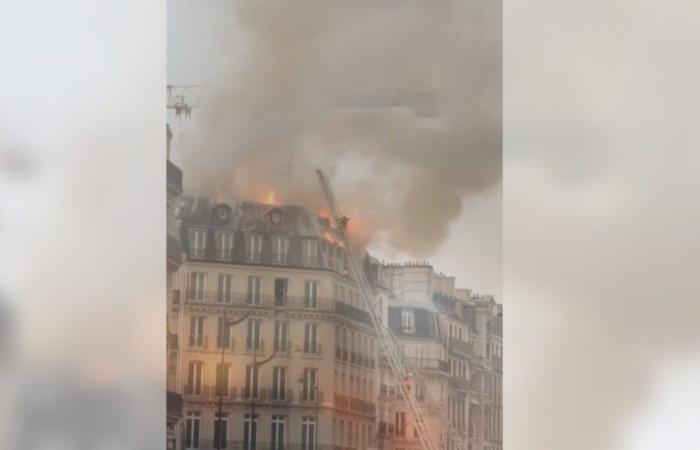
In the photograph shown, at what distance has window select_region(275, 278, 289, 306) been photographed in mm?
1628

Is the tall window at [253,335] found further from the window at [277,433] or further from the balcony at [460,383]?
the balcony at [460,383]

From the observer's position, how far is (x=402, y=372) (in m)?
1.60

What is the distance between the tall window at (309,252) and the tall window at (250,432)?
335 millimetres

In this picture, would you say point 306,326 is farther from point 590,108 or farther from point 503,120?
point 590,108

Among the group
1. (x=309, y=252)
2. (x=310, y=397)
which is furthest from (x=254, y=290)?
(x=310, y=397)

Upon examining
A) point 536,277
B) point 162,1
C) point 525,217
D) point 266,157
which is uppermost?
point 162,1

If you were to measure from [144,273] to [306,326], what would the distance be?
363mm

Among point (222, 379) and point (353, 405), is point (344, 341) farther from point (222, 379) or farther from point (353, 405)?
point (222, 379)

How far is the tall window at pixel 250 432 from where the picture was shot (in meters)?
1.62

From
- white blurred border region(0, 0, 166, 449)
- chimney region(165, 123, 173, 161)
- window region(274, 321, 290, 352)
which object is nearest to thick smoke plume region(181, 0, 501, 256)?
chimney region(165, 123, 173, 161)

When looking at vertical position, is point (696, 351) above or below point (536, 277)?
below

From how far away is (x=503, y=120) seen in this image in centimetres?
158

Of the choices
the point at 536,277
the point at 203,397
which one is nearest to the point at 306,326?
the point at 203,397

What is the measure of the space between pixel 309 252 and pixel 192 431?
445 millimetres
